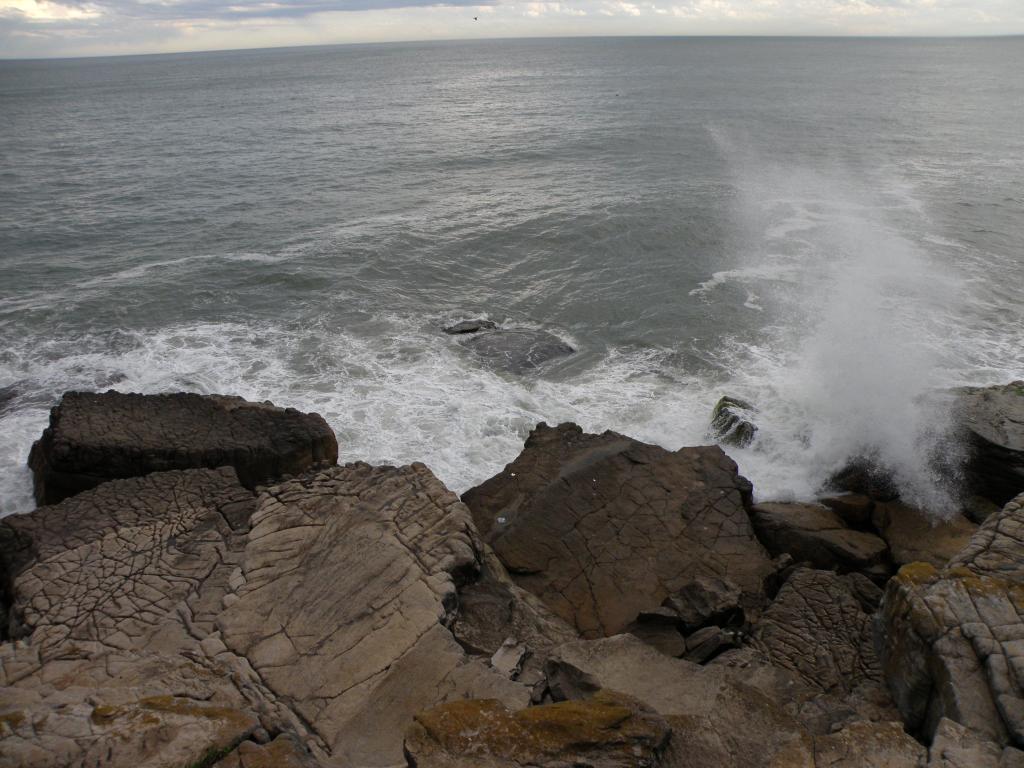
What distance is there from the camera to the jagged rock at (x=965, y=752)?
16.4ft

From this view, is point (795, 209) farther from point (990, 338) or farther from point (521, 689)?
point (521, 689)

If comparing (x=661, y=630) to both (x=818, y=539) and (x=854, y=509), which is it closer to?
(x=818, y=539)

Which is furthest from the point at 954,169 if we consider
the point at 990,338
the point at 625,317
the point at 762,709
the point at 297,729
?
the point at 297,729

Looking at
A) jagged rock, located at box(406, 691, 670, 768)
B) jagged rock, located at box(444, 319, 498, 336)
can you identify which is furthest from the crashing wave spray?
jagged rock, located at box(406, 691, 670, 768)

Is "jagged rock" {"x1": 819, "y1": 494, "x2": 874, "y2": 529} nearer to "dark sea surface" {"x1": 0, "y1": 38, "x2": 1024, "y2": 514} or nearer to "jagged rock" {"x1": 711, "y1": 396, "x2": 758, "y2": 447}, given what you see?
"dark sea surface" {"x1": 0, "y1": 38, "x2": 1024, "y2": 514}

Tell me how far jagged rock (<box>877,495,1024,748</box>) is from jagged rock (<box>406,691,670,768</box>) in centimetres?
239

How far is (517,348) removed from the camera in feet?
55.4

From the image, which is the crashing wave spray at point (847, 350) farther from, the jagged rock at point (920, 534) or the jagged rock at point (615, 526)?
the jagged rock at point (615, 526)

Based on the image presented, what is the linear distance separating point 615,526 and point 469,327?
9394mm

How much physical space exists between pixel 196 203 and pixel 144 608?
2541cm

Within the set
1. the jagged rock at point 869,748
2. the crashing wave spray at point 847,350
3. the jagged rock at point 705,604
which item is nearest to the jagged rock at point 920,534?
the crashing wave spray at point 847,350

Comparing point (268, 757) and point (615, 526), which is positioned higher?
point (268, 757)

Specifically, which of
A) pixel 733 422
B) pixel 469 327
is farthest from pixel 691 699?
pixel 469 327

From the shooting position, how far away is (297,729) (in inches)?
230
